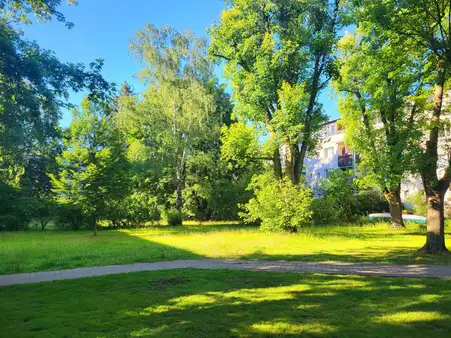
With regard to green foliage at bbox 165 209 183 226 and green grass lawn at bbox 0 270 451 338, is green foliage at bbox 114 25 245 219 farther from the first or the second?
green grass lawn at bbox 0 270 451 338

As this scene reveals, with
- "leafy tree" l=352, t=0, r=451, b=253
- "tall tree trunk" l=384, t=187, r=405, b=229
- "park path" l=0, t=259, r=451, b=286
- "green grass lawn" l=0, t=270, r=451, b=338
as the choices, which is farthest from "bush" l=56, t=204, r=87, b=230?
"leafy tree" l=352, t=0, r=451, b=253

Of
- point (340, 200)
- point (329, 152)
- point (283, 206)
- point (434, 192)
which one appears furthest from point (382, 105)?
point (329, 152)

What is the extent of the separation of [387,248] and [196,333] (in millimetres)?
11097

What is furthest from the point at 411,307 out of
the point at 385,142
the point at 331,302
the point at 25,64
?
the point at 385,142

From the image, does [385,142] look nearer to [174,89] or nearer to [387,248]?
[387,248]

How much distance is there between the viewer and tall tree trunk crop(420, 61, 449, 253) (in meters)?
11.6

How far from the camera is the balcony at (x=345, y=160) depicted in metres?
42.8

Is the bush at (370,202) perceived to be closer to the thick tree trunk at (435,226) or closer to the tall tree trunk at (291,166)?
the tall tree trunk at (291,166)

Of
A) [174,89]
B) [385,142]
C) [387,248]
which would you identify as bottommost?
[387,248]

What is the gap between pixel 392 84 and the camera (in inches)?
750

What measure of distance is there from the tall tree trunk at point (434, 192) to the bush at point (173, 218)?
65.7ft

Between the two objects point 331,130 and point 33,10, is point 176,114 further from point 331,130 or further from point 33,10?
point 331,130

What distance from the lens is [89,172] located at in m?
22.9

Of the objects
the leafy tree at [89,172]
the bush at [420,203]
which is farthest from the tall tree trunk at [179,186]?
the bush at [420,203]
